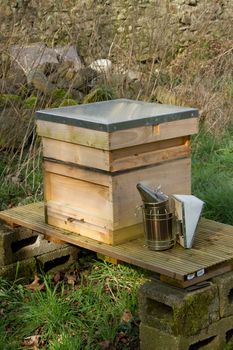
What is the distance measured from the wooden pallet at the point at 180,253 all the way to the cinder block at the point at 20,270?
0.33 m

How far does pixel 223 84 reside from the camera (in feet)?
24.6

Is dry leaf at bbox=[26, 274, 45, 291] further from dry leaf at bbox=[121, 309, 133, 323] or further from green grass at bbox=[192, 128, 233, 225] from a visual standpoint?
green grass at bbox=[192, 128, 233, 225]

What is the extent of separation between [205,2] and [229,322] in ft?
27.9

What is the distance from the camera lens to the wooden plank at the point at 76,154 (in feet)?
12.1

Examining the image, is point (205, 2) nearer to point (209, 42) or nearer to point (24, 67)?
point (209, 42)

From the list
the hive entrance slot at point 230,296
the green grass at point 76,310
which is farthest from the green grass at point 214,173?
the hive entrance slot at point 230,296

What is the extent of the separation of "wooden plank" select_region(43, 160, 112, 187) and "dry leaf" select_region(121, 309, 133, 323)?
30.4 inches

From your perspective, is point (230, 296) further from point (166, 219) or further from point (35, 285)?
point (35, 285)

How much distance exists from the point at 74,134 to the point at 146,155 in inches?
14.7

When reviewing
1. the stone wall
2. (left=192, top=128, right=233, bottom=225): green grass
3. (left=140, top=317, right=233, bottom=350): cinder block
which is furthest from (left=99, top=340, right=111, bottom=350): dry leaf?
the stone wall

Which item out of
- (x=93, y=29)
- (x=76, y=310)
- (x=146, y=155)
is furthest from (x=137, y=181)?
(x=93, y=29)

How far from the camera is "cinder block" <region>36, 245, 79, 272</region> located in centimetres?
451

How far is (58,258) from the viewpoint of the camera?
459 cm

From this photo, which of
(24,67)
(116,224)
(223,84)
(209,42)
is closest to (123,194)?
(116,224)
